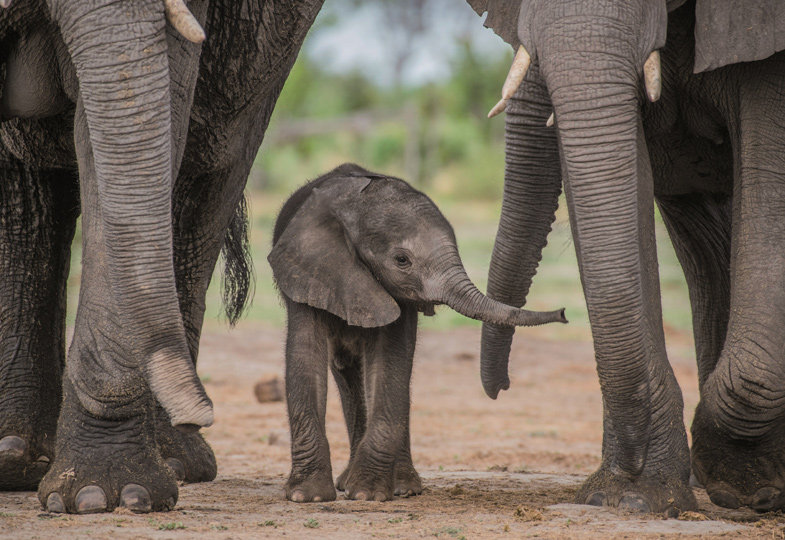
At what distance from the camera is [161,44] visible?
14.2 feet

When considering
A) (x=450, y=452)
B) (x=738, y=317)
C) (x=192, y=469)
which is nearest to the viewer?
(x=738, y=317)

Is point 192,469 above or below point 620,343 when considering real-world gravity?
below

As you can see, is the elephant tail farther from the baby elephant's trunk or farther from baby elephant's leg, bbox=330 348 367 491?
the baby elephant's trunk

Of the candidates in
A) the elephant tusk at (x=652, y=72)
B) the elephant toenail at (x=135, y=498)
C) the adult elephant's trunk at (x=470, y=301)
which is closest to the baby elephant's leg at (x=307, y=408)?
the adult elephant's trunk at (x=470, y=301)

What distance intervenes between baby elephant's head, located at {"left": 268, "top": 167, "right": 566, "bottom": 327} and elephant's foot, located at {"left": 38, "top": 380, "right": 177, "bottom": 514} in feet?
3.53

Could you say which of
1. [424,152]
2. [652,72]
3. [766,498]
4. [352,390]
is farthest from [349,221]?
[424,152]

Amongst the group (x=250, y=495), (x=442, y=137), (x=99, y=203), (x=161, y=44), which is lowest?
(x=250, y=495)

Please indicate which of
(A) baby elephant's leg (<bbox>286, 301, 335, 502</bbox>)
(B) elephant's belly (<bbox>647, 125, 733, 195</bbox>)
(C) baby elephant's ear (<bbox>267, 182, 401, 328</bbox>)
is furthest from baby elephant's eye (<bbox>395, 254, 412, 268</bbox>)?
(B) elephant's belly (<bbox>647, 125, 733, 195</bbox>)

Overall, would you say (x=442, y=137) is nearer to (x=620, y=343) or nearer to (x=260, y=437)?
(x=260, y=437)

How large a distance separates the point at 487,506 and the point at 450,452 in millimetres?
2571

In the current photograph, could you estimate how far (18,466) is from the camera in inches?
220

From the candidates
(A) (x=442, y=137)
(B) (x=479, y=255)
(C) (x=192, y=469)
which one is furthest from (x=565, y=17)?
(A) (x=442, y=137)

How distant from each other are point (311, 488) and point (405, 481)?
17.7 inches

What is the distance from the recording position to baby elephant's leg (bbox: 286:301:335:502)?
17.3 feet
